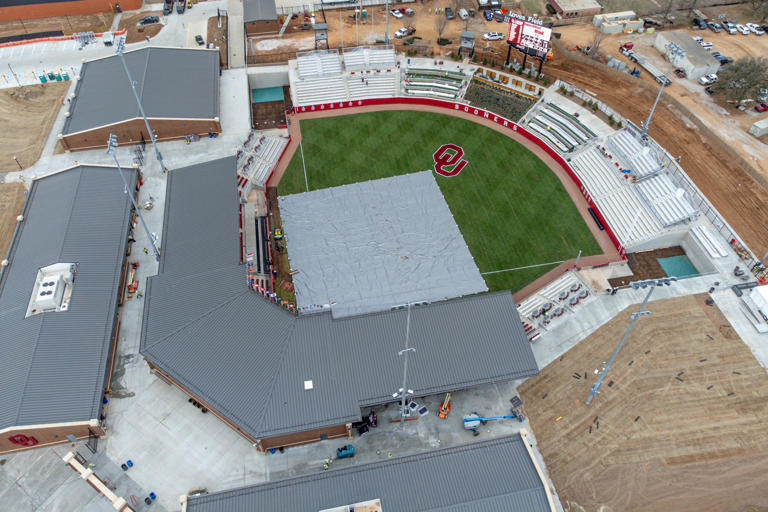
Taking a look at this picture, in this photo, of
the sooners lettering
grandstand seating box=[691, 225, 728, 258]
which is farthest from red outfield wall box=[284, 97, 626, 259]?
the sooners lettering

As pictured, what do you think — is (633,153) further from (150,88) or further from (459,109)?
(150,88)

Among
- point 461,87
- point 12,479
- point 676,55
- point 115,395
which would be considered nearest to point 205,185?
Result: point 115,395

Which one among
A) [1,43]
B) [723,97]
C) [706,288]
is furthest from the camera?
[1,43]

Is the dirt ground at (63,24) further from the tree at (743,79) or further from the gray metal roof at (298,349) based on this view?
the tree at (743,79)

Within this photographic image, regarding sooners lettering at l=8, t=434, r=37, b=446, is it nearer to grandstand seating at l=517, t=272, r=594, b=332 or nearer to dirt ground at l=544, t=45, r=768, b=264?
grandstand seating at l=517, t=272, r=594, b=332

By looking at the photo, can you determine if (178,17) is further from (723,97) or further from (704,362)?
(704,362)
